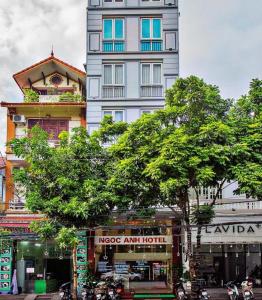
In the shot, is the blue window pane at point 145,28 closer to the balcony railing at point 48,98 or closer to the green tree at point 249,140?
the balcony railing at point 48,98

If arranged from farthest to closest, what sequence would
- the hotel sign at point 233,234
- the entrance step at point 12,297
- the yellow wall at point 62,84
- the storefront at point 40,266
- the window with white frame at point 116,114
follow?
1. the yellow wall at point 62,84
2. the window with white frame at point 116,114
3. the storefront at point 40,266
4. the hotel sign at point 233,234
5. the entrance step at point 12,297

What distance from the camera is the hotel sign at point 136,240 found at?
24.7 m

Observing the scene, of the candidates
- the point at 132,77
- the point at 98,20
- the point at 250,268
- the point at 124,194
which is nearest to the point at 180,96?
the point at 124,194

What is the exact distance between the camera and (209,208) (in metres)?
20.1

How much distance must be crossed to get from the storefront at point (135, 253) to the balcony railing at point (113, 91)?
6.19m

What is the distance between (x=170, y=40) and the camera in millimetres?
25531

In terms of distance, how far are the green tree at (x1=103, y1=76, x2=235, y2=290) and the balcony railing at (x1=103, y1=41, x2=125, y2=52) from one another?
6.95 metres

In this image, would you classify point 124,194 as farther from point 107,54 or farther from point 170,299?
point 107,54

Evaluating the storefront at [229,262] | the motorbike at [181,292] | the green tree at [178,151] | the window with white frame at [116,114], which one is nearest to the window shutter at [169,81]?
the window with white frame at [116,114]

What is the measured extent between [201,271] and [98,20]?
12.8m

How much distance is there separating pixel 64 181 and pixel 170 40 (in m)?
10.1

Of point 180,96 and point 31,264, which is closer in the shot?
point 180,96

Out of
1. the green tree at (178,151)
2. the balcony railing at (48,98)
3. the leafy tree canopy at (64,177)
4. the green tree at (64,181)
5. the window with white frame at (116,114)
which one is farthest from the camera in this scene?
the balcony railing at (48,98)

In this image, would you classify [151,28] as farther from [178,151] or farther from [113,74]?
[178,151]
